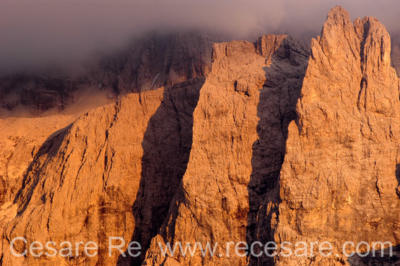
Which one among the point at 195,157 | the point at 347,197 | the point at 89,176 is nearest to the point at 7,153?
the point at 89,176

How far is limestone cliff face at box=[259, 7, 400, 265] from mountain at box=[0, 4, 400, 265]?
0.12 feet

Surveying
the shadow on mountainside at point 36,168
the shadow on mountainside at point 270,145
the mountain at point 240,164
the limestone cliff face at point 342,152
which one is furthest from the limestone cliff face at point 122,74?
the limestone cliff face at point 342,152

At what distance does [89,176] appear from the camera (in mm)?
20562

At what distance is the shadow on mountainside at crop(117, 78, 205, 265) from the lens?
19.8m

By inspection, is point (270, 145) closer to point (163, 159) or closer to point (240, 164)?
point (240, 164)

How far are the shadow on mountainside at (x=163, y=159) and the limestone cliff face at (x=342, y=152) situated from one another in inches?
253

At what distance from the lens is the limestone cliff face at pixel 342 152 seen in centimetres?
1353

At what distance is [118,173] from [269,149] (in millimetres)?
7470

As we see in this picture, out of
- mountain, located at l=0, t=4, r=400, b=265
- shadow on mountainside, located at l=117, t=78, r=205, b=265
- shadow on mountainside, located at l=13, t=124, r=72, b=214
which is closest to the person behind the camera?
mountain, located at l=0, t=4, r=400, b=265

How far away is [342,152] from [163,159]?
920 cm

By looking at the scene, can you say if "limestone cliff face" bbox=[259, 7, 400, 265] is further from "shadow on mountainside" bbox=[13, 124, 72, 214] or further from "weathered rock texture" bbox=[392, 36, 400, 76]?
"weathered rock texture" bbox=[392, 36, 400, 76]

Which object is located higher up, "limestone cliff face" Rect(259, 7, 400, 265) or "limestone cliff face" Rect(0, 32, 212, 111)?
"limestone cliff face" Rect(0, 32, 212, 111)

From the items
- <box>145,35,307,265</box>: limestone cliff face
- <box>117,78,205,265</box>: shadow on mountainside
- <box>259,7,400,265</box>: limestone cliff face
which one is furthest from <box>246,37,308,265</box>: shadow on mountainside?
<box>117,78,205,265</box>: shadow on mountainside

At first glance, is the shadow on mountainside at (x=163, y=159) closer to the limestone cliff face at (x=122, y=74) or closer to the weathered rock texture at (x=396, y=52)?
the weathered rock texture at (x=396, y=52)
